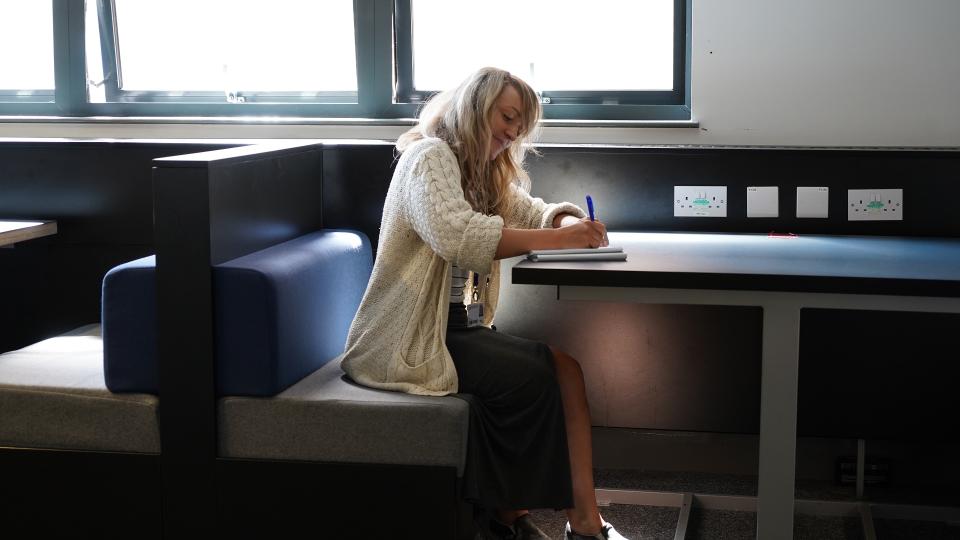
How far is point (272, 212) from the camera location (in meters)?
2.39

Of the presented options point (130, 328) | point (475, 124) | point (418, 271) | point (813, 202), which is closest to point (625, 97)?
point (813, 202)

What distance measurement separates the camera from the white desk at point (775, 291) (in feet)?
6.19

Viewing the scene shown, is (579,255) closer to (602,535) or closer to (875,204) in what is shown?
(602,535)

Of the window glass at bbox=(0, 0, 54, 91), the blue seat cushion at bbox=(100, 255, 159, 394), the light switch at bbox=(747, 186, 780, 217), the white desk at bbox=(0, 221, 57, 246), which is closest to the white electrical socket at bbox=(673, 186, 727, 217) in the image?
the light switch at bbox=(747, 186, 780, 217)

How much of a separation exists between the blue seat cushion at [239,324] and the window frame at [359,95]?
1000 mm

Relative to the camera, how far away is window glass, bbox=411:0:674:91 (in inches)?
120

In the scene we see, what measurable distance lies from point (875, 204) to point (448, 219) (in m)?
1.24

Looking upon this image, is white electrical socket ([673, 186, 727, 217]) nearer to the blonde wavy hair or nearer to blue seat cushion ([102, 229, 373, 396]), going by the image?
the blonde wavy hair

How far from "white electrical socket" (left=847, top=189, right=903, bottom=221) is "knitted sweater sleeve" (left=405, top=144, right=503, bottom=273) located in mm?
1095

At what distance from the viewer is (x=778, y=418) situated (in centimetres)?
200

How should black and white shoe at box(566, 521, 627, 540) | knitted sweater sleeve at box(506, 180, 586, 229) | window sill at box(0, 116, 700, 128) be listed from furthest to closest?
window sill at box(0, 116, 700, 128)
knitted sweater sleeve at box(506, 180, 586, 229)
black and white shoe at box(566, 521, 627, 540)

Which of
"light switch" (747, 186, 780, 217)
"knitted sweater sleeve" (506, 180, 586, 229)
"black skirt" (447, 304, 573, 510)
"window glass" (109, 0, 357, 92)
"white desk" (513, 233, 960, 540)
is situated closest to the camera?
"white desk" (513, 233, 960, 540)

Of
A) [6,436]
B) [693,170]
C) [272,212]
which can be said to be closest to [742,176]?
[693,170]

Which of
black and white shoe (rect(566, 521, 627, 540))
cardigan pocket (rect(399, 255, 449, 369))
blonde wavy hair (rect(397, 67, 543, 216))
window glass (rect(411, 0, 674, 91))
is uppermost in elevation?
window glass (rect(411, 0, 674, 91))
